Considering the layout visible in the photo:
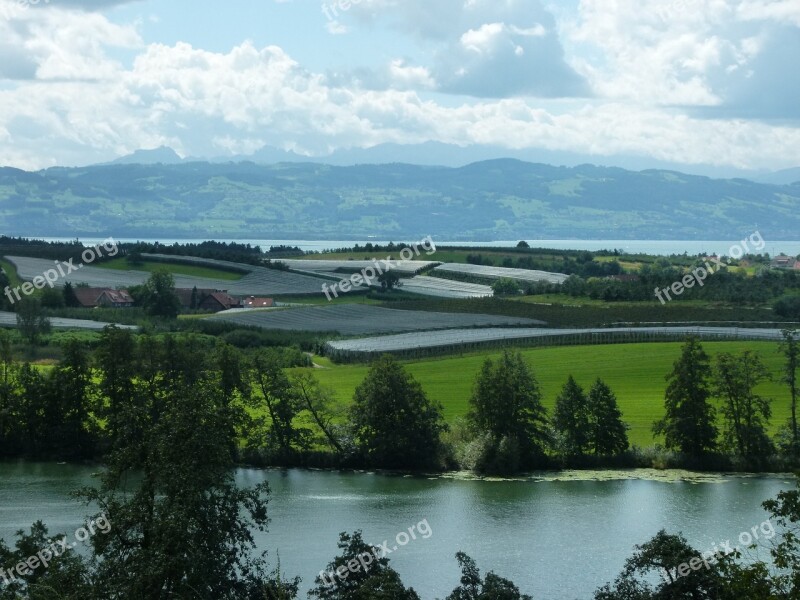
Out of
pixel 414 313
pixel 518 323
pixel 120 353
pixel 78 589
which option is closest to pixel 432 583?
pixel 78 589

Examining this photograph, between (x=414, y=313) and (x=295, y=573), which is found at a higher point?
(x=414, y=313)

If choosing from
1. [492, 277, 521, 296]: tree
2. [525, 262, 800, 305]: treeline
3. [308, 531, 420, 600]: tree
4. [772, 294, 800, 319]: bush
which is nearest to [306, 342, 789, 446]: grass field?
[772, 294, 800, 319]: bush

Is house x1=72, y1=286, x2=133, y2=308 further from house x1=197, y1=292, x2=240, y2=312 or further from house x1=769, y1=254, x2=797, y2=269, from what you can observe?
house x1=769, y1=254, x2=797, y2=269

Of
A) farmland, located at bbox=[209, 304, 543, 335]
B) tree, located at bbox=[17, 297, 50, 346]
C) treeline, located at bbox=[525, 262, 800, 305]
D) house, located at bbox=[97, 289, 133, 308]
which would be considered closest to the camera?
tree, located at bbox=[17, 297, 50, 346]

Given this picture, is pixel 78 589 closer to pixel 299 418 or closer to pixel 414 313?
pixel 299 418

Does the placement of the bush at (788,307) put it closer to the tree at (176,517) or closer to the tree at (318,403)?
the tree at (318,403)

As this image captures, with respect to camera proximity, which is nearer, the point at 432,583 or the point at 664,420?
the point at 432,583

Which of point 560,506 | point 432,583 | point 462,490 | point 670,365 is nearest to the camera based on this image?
point 432,583

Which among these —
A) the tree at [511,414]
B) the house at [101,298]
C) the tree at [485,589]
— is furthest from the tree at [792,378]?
the house at [101,298]
